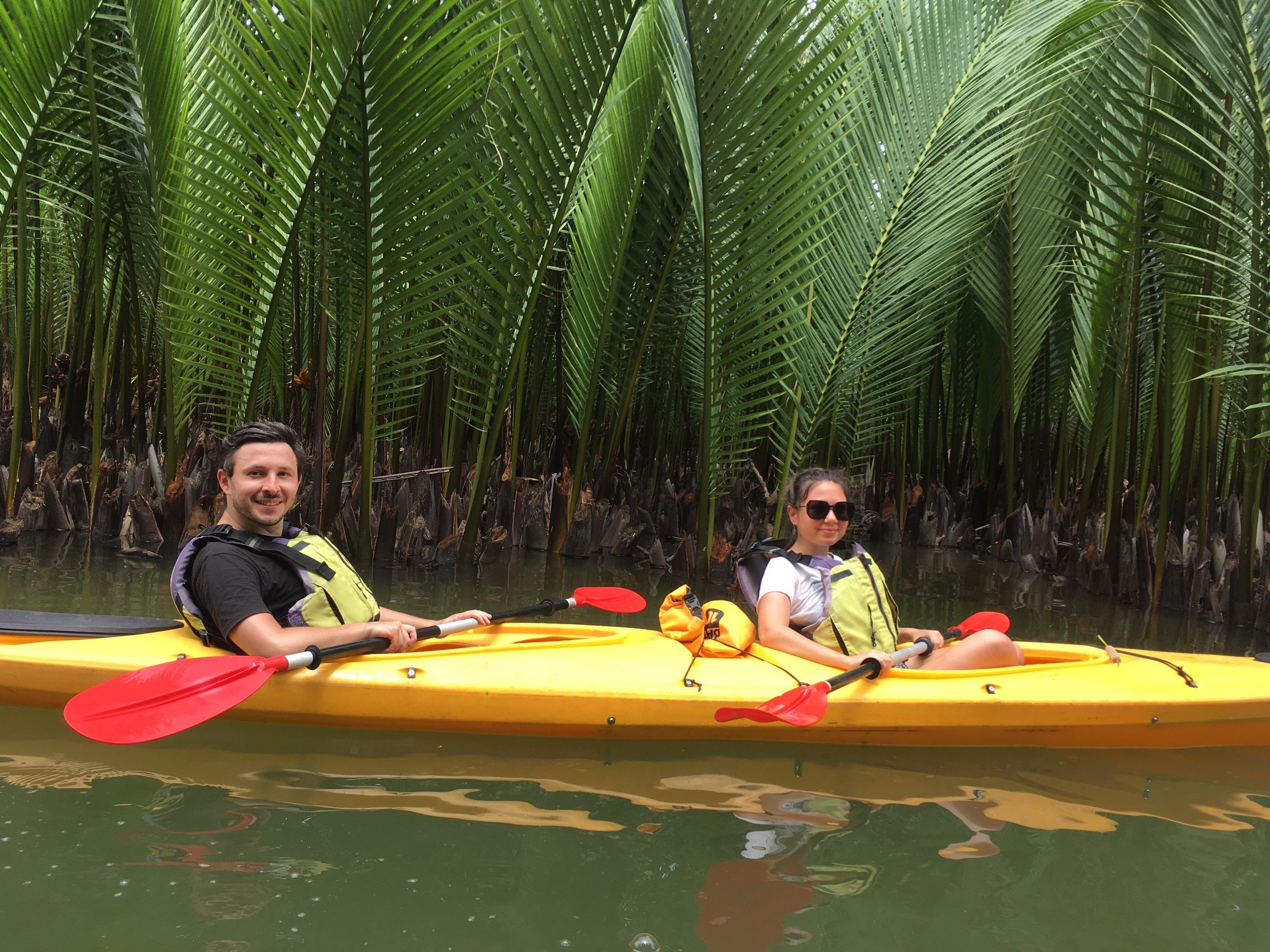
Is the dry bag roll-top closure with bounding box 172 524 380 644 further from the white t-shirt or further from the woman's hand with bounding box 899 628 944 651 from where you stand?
the woman's hand with bounding box 899 628 944 651

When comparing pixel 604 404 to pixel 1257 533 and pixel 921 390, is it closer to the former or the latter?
pixel 921 390

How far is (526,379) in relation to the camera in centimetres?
578

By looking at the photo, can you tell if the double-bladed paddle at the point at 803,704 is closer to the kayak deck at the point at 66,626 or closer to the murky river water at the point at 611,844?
the murky river water at the point at 611,844

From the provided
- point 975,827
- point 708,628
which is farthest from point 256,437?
point 975,827

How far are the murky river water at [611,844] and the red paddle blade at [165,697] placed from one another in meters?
0.11

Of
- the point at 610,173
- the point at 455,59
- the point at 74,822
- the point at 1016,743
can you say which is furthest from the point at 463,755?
the point at 610,173

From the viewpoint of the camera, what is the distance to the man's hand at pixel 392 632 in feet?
8.25

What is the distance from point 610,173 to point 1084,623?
9.25 feet

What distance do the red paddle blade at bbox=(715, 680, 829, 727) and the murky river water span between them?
0.14m

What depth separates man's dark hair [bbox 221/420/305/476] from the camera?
8.23 feet

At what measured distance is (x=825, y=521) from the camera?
2.79 meters

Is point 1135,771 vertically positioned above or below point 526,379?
below

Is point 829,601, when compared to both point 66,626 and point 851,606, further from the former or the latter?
point 66,626

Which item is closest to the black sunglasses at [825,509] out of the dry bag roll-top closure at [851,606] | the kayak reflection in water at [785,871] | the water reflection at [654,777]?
the dry bag roll-top closure at [851,606]
